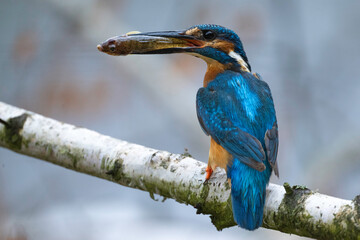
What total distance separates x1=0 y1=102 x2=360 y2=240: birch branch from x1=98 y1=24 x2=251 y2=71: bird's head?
0.49m

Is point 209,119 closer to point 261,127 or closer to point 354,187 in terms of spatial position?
point 261,127

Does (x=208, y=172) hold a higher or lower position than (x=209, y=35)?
lower

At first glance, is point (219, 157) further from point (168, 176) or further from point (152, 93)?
point (152, 93)

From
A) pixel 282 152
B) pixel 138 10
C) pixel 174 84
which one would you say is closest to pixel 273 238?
pixel 282 152

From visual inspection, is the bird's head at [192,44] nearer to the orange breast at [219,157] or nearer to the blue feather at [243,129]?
the blue feather at [243,129]

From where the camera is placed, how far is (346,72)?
18.7ft

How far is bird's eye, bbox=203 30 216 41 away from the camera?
2.88 metres

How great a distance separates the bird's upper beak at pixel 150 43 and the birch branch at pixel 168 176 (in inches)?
18.6

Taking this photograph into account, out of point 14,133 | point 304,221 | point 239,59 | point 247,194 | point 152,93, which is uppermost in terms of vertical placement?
point 152,93

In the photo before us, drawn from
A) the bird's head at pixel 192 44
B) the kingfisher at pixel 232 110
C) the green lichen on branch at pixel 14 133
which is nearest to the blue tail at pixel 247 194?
the kingfisher at pixel 232 110

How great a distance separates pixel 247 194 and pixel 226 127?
1.34 ft

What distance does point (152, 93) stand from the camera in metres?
4.85

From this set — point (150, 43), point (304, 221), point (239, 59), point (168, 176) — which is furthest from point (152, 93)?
point (304, 221)

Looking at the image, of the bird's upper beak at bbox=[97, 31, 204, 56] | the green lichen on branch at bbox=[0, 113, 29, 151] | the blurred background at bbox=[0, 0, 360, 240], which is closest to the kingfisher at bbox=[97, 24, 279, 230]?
the bird's upper beak at bbox=[97, 31, 204, 56]
